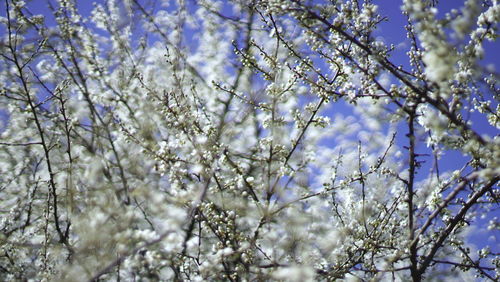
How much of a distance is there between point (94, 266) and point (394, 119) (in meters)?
2.42

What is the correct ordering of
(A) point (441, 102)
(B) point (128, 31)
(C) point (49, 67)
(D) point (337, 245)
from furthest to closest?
(B) point (128, 31)
(C) point (49, 67)
(D) point (337, 245)
(A) point (441, 102)

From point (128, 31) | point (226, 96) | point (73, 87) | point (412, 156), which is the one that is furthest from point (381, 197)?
point (128, 31)

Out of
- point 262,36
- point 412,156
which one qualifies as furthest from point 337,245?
point 262,36

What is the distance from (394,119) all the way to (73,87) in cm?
521

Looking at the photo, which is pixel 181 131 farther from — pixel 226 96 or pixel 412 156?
pixel 226 96

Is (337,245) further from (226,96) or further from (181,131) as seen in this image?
(226,96)

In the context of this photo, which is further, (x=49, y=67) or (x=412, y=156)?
(x=49, y=67)

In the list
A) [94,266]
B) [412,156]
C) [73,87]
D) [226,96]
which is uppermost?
[226,96]

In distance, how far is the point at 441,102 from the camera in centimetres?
200

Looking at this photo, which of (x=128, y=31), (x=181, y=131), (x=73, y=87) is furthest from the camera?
(x=128, y=31)

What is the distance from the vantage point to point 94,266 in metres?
2.61

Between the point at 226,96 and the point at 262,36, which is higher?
the point at 262,36

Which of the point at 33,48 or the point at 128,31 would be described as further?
the point at 128,31

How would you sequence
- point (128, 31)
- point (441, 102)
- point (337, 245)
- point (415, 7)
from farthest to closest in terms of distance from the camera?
point (128, 31) → point (337, 245) → point (441, 102) → point (415, 7)
